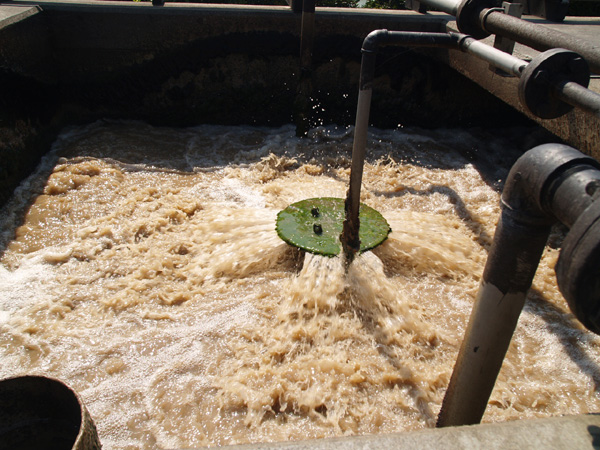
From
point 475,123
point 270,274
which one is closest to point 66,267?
point 270,274

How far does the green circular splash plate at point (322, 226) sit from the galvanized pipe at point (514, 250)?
208cm

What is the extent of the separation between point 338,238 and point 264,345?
1.26 metres

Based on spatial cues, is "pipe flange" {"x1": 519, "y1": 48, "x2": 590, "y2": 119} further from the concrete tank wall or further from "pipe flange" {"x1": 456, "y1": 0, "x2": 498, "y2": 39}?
the concrete tank wall

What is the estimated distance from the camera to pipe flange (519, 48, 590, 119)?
1874 millimetres

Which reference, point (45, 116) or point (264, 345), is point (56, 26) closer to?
point (45, 116)

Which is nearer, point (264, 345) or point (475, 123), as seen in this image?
point (264, 345)

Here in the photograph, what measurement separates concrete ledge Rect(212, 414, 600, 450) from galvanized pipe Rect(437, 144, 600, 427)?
0.29 metres

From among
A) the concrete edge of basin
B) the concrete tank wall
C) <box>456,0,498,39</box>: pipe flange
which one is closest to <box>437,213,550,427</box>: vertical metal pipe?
<box>456,0,498,39</box>: pipe flange

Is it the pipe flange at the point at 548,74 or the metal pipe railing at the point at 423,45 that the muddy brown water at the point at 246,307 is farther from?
the pipe flange at the point at 548,74

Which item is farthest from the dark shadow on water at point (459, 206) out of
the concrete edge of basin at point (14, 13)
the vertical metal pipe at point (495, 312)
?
the concrete edge of basin at point (14, 13)

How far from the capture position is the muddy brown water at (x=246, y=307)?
2842mm

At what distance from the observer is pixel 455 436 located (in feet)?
5.00

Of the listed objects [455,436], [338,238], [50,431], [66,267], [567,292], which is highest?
[567,292]

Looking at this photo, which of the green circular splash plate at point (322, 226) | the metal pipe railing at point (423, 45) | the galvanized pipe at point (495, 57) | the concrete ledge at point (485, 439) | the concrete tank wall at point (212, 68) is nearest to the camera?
the concrete ledge at point (485, 439)
